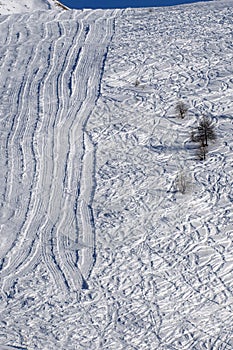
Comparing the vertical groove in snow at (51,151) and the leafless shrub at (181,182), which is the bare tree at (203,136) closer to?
the leafless shrub at (181,182)

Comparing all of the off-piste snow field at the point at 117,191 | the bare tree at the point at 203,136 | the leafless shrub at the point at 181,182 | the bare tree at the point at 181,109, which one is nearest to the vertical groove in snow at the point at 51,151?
the off-piste snow field at the point at 117,191

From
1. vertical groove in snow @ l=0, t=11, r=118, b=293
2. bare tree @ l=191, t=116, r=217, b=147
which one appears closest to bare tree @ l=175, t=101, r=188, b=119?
bare tree @ l=191, t=116, r=217, b=147

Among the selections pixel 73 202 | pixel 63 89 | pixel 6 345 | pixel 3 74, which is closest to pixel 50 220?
pixel 73 202

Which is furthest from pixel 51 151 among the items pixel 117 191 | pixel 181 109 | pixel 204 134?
pixel 204 134

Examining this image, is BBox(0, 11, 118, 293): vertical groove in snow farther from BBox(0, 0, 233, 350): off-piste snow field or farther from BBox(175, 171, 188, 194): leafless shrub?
BBox(175, 171, 188, 194): leafless shrub

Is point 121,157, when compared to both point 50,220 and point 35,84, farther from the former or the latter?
point 35,84

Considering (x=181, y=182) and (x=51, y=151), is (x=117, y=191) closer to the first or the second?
(x=181, y=182)
